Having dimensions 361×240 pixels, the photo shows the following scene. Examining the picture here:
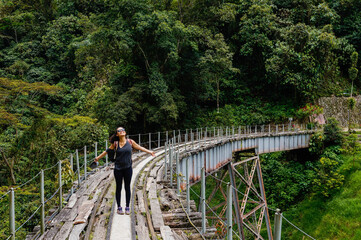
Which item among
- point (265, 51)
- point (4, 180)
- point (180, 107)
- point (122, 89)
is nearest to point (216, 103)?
point (265, 51)

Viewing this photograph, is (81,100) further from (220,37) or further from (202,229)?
(202,229)

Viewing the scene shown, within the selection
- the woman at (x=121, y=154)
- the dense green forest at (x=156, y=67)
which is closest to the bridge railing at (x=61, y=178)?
the dense green forest at (x=156, y=67)

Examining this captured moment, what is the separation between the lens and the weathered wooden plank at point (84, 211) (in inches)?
193

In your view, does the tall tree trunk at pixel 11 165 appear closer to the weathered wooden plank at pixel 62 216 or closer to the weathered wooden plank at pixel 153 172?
the weathered wooden plank at pixel 153 172

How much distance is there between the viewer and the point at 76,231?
14.8 feet

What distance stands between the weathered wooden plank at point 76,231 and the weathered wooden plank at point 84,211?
0.41ft

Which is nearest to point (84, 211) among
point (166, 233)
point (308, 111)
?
point (166, 233)

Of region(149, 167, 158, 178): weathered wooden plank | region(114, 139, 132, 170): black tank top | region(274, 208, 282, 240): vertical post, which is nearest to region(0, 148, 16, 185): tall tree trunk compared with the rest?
region(149, 167, 158, 178): weathered wooden plank

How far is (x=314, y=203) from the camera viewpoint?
18766 mm

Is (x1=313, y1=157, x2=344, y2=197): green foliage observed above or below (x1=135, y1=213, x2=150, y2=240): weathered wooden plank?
below

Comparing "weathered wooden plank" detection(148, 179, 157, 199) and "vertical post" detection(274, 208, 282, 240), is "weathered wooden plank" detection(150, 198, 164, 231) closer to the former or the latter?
"weathered wooden plank" detection(148, 179, 157, 199)

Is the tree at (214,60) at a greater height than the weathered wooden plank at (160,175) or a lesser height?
greater

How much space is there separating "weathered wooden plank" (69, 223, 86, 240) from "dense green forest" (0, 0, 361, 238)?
28.7ft

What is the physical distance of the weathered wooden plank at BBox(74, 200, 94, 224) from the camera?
4.91 m
